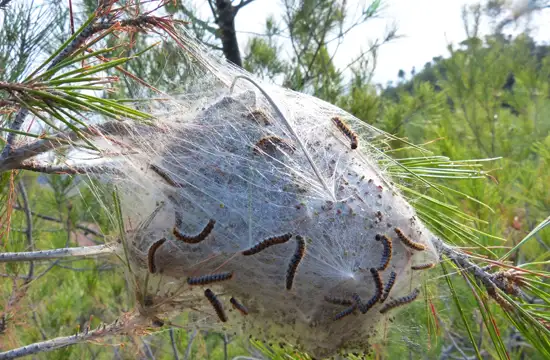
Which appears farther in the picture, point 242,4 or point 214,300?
point 242,4

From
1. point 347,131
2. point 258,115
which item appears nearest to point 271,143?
point 258,115

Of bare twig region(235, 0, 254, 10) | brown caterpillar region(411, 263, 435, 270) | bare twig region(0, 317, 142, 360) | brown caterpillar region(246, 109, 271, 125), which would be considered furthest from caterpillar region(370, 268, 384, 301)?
bare twig region(235, 0, 254, 10)

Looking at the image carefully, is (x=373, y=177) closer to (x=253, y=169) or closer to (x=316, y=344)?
(x=253, y=169)

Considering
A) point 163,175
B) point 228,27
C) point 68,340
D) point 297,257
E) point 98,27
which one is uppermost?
point 228,27

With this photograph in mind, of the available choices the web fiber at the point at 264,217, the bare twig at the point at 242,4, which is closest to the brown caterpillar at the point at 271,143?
the web fiber at the point at 264,217

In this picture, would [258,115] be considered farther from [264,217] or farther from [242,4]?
[242,4]

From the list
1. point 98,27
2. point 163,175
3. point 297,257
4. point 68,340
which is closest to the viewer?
point 297,257

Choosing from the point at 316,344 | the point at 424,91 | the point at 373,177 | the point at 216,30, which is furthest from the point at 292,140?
the point at 424,91
